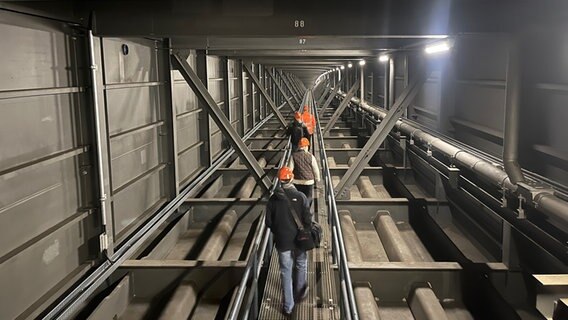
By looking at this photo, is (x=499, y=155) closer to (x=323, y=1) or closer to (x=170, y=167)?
(x=323, y=1)

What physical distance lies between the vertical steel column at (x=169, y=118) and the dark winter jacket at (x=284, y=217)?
13.4 feet

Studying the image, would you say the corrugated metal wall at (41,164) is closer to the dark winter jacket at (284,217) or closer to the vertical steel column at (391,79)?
the dark winter jacket at (284,217)

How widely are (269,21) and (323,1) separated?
1.92 ft

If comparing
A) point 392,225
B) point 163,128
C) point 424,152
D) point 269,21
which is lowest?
point 392,225

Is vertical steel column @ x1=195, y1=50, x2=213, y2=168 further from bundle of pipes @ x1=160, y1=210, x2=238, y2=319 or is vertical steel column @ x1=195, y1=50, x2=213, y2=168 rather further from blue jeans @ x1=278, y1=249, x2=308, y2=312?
blue jeans @ x1=278, y1=249, x2=308, y2=312

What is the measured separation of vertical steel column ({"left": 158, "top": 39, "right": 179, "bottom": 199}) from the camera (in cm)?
848

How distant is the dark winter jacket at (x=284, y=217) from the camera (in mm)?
4817

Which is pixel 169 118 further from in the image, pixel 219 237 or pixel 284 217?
pixel 284 217

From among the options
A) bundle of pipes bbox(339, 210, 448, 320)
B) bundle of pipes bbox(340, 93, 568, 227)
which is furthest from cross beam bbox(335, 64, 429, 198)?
bundle of pipes bbox(340, 93, 568, 227)

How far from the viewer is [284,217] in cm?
482

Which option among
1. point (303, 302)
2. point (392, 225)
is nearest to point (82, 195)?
point (303, 302)

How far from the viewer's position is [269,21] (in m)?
5.31

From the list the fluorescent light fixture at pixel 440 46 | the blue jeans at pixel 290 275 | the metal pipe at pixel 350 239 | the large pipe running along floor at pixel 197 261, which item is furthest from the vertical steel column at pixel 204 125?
the blue jeans at pixel 290 275

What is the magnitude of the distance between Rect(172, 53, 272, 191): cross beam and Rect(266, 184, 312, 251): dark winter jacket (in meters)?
2.98
